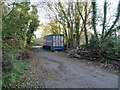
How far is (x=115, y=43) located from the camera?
17.3 feet

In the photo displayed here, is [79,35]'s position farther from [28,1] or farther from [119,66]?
[28,1]

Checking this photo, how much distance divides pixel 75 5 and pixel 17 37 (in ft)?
17.3

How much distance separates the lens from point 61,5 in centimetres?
814

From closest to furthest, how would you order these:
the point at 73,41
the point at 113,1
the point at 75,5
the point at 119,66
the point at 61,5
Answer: the point at 119,66
the point at 113,1
the point at 75,5
the point at 61,5
the point at 73,41

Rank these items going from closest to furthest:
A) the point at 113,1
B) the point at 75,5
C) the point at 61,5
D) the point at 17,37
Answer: the point at 17,37 < the point at 113,1 < the point at 75,5 < the point at 61,5

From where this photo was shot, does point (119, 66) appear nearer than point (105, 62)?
Yes

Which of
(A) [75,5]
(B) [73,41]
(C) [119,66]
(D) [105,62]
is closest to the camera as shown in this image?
(C) [119,66]

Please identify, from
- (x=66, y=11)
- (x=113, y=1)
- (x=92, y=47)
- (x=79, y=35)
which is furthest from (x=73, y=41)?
(x=113, y=1)

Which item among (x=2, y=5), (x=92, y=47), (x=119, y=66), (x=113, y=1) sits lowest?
(x=119, y=66)

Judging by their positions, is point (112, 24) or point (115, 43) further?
point (112, 24)

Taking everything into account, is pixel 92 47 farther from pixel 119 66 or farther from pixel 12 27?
pixel 12 27

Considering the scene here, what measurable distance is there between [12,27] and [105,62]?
3202mm

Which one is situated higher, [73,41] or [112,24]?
[112,24]

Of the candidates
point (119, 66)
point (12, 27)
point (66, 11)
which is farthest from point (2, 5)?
point (66, 11)
